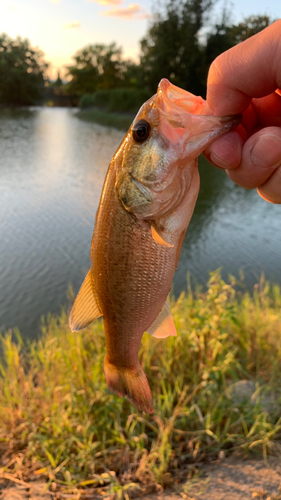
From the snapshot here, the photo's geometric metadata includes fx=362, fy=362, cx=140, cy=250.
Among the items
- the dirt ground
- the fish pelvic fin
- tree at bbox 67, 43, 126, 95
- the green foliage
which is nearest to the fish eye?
the fish pelvic fin

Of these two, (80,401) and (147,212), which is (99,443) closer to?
(80,401)

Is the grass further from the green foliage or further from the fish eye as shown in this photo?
the green foliage

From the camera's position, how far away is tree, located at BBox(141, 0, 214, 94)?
104 feet

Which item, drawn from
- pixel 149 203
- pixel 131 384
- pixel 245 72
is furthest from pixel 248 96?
pixel 131 384

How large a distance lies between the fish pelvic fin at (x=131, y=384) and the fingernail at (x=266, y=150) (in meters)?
1.12

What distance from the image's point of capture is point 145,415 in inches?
117

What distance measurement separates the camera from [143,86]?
36.4m

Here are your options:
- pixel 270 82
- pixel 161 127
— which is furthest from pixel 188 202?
pixel 270 82

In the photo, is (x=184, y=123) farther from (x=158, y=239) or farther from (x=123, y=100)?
(x=123, y=100)

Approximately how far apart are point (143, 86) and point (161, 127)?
38409 millimetres

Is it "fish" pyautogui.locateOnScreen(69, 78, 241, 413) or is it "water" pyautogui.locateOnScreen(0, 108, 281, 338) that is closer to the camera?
"fish" pyautogui.locateOnScreen(69, 78, 241, 413)

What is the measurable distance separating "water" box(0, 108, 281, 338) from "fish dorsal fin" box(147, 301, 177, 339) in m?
4.10

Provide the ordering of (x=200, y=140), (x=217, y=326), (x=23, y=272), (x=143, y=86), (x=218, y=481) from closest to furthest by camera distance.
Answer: (x=200, y=140)
(x=218, y=481)
(x=217, y=326)
(x=23, y=272)
(x=143, y=86)

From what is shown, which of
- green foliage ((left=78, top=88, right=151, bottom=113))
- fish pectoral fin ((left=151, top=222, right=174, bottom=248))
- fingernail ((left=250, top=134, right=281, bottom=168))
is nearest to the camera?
fish pectoral fin ((left=151, top=222, right=174, bottom=248))
